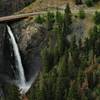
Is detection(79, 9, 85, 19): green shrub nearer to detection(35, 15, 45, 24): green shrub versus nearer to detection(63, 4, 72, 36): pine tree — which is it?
detection(63, 4, 72, 36): pine tree

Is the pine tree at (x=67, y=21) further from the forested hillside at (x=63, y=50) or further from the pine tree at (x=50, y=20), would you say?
the pine tree at (x=50, y=20)

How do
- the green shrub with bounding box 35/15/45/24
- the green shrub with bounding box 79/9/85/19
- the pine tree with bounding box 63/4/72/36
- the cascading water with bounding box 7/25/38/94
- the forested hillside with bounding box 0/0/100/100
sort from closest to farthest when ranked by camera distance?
the forested hillside with bounding box 0/0/100/100 < the cascading water with bounding box 7/25/38/94 < the pine tree with bounding box 63/4/72/36 < the green shrub with bounding box 35/15/45/24 < the green shrub with bounding box 79/9/85/19

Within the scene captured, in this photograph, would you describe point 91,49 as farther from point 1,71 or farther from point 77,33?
point 1,71

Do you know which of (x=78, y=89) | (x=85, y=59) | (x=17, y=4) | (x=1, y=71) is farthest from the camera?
(x=17, y=4)

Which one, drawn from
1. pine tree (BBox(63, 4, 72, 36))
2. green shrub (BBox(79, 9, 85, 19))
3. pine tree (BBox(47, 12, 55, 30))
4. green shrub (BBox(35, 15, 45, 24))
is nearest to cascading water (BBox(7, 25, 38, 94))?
green shrub (BBox(35, 15, 45, 24))

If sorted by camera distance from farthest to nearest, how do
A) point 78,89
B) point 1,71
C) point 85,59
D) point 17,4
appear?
point 17,4 → point 1,71 → point 85,59 → point 78,89

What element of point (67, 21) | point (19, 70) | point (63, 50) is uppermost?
point (67, 21)

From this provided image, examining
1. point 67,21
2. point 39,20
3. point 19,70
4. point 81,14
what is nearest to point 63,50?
point 67,21

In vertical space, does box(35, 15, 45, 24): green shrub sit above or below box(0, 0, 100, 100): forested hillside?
above

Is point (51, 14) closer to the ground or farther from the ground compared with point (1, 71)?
farther from the ground

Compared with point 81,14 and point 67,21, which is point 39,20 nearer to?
point 67,21

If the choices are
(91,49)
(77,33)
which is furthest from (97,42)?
(77,33)
